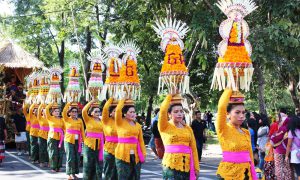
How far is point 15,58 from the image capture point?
2169cm

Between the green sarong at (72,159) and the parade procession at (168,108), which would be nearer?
the parade procession at (168,108)

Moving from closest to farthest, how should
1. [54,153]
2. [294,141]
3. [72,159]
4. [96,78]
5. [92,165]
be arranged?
Result: [294,141]
[92,165]
[96,78]
[72,159]
[54,153]

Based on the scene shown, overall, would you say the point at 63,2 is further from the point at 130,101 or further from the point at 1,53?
the point at 130,101

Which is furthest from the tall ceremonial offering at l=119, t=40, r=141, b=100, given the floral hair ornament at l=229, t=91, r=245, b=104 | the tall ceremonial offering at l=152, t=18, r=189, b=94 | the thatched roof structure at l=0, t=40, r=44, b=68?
the thatched roof structure at l=0, t=40, r=44, b=68

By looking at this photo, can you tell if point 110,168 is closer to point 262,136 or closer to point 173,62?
point 173,62

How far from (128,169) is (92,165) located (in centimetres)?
171

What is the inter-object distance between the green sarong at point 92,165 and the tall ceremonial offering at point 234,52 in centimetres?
427

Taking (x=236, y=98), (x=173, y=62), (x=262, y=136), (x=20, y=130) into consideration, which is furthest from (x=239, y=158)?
(x=20, y=130)

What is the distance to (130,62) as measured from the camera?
326 inches

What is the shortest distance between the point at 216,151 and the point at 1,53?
10937mm

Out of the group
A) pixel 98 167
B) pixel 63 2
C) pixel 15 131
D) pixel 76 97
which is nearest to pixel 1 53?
pixel 63 2

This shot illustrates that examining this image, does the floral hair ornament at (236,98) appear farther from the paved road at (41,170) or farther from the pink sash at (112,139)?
the paved road at (41,170)

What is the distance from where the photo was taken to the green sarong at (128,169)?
7758 mm

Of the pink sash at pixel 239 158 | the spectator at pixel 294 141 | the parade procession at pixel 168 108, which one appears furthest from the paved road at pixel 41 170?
the pink sash at pixel 239 158
